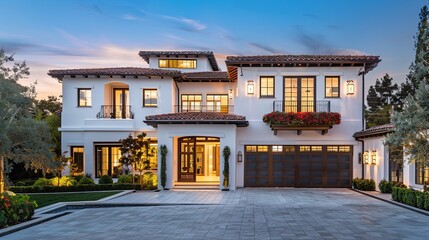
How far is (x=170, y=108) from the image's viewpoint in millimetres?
27016

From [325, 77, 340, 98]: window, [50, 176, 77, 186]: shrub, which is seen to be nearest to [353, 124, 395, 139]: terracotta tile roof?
[325, 77, 340, 98]: window

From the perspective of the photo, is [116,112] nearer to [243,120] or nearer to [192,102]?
[192,102]

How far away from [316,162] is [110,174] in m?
12.7

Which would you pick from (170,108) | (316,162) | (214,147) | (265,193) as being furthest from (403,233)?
(214,147)

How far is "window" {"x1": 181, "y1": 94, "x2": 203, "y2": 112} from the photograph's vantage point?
2895 centimetres

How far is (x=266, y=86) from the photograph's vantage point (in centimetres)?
2484

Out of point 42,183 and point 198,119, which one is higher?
point 198,119

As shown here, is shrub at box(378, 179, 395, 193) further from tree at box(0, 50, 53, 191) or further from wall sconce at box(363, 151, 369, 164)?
tree at box(0, 50, 53, 191)

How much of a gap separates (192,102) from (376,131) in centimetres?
1278

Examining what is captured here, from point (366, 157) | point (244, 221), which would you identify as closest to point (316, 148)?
point (366, 157)

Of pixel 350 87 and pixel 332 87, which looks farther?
pixel 332 87

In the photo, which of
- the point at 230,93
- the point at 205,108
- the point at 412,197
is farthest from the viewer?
the point at 205,108

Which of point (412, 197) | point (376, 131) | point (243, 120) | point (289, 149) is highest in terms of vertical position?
point (243, 120)

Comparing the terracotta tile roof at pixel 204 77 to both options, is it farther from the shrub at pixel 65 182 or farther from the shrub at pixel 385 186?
the shrub at pixel 385 186
